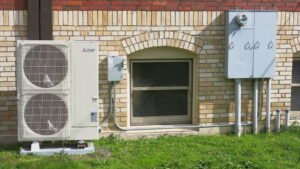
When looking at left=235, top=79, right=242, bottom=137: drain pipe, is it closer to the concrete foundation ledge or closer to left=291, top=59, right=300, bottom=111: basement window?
left=291, top=59, right=300, bottom=111: basement window

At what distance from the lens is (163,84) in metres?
7.78

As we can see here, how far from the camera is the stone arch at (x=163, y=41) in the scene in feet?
24.0

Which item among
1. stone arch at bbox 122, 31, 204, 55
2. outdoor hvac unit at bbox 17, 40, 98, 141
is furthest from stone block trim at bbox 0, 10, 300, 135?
outdoor hvac unit at bbox 17, 40, 98, 141

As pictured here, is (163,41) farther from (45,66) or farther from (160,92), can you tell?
(45,66)

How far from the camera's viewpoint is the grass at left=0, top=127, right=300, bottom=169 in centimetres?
598

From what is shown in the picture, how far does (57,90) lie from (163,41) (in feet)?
6.26

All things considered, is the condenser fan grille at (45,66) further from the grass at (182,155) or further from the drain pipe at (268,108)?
the drain pipe at (268,108)

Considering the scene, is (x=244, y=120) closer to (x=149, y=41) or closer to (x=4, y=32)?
(x=149, y=41)

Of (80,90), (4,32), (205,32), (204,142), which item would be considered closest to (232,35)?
(205,32)

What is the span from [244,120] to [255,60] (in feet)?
3.29

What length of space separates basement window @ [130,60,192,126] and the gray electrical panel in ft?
2.48

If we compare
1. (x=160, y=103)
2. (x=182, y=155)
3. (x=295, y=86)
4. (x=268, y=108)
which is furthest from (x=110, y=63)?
(x=295, y=86)

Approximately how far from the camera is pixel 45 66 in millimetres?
6309

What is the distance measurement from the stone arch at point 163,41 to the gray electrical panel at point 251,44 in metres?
0.51
